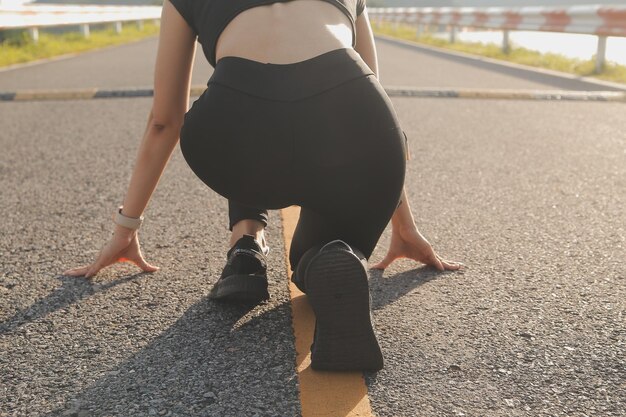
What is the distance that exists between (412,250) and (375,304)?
359 mm

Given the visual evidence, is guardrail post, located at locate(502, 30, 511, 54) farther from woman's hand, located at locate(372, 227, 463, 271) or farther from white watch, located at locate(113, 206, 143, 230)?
white watch, located at locate(113, 206, 143, 230)

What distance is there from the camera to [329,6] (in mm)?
2396

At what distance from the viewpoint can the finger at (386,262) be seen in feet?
10.5

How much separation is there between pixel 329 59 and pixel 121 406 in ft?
3.28

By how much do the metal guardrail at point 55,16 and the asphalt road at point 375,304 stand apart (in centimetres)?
835

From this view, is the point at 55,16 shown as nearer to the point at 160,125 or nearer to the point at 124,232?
the point at 124,232

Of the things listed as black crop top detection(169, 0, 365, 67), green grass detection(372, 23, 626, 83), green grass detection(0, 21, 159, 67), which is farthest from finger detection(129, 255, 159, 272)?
green grass detection(0, 21, 159, 67)

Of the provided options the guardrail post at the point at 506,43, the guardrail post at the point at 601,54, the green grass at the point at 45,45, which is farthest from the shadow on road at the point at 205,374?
Answer: the guardrail post at the point at 506,43

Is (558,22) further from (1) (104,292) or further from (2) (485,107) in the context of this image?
(1) (104,292)

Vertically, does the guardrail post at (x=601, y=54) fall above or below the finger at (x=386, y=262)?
below

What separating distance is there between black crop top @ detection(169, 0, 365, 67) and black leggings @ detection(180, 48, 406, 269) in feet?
0.37

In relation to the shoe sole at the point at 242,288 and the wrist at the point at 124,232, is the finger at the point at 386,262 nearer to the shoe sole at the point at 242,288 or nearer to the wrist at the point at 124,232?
the shoe sole at the point at 242,288

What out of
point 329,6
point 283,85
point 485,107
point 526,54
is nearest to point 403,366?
point 283,85

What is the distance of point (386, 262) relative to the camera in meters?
3.23
